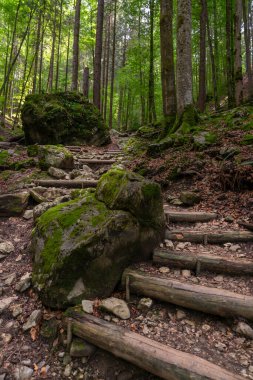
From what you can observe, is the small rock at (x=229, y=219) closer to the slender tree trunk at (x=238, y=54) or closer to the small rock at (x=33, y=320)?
the small rock at (x=33, y=320)

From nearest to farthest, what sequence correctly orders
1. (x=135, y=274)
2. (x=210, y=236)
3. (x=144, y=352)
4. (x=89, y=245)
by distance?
1. (x=144, y=352)
2. (x=89, y=245)
3. (x=135, y=274)
4. (x=210, y=236)

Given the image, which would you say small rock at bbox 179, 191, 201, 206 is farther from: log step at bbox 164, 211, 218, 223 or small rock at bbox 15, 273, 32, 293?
small rock at bbox 15, 273, 32, 293

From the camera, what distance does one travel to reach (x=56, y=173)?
22.1 ft

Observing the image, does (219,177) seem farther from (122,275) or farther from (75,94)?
(75,94)

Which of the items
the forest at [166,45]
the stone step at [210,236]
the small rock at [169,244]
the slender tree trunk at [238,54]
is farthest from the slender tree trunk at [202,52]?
the small rock at [169,244]

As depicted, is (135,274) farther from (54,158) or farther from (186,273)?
(54,158)

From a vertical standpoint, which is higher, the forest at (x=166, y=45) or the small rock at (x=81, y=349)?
the forest at (x=166, y=45)

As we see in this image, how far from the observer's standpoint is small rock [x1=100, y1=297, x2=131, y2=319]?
8.78 ft

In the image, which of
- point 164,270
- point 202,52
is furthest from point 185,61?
point 202,52

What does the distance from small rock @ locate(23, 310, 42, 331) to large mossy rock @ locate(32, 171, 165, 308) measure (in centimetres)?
14

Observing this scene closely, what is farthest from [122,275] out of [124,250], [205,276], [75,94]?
[75,94]

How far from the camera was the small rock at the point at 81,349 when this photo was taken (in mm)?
2389

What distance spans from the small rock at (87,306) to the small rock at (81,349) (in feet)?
0.93

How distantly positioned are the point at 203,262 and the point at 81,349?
5.62 ft
